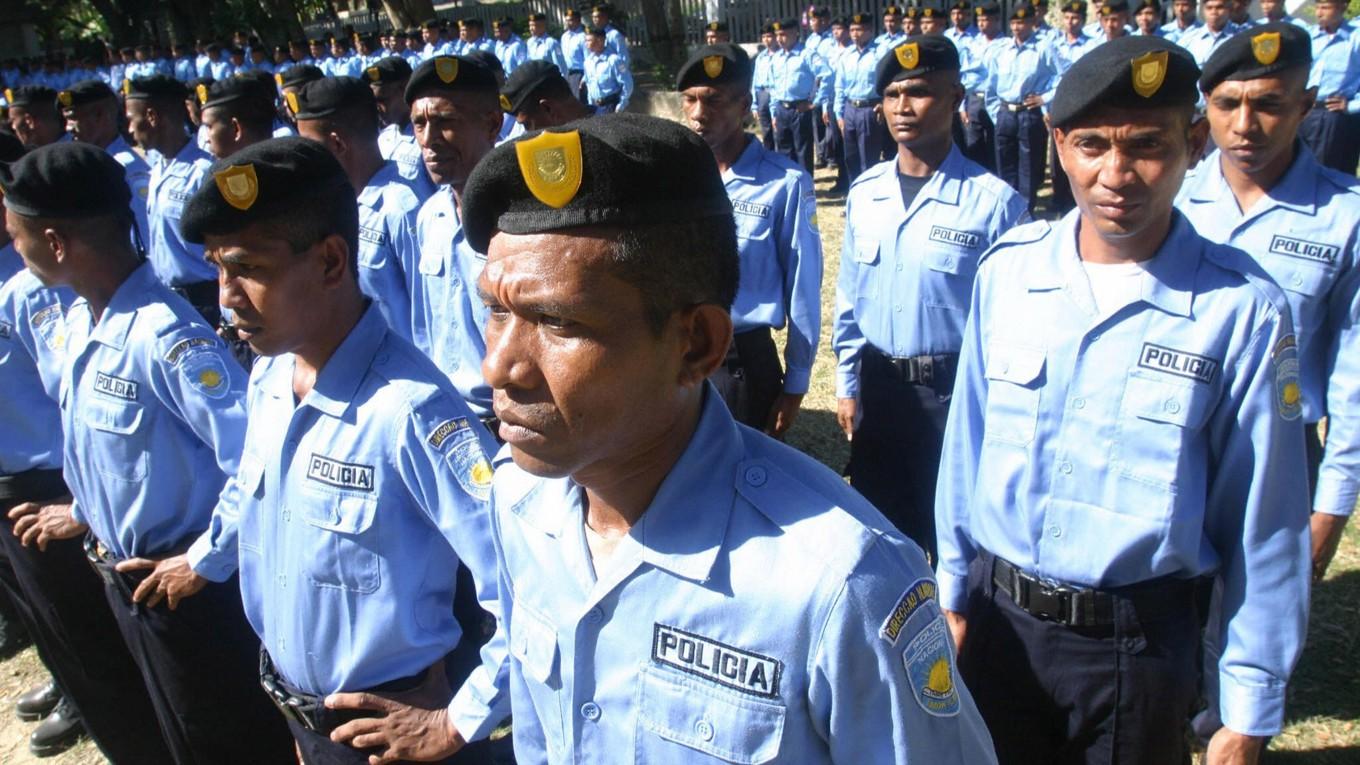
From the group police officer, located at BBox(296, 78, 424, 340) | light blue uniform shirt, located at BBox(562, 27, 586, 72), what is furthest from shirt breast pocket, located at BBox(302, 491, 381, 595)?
light blue uniform shirt, located at BBox(562, 27, 586, 72)

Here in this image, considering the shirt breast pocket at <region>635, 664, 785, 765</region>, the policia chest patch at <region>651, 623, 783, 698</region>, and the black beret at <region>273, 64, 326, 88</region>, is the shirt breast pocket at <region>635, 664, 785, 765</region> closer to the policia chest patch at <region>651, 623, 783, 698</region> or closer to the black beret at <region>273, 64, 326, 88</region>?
the policia chest patch at <region>651, 623, 783, 698</region>

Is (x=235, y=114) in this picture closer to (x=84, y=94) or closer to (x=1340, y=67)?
(x=84, y=94)

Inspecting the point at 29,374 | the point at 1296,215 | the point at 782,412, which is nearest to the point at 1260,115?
the point at 1296,215

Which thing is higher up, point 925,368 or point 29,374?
point 29,374

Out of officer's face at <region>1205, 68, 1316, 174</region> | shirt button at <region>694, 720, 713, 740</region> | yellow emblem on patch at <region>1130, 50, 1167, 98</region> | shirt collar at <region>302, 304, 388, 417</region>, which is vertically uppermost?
yellow emblem on patch at <region>1130, 50, 1167, 98</region>

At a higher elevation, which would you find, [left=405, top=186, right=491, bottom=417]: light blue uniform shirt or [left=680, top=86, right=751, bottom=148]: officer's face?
[left=680, top=86, right=751, bottom=148]: officer's face

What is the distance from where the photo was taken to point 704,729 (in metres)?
1.40

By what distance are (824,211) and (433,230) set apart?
878 centimetres

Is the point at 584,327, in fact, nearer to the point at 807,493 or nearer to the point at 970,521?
the point at 807,493

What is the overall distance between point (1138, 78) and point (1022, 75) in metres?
10.5

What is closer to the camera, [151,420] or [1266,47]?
[151,420]

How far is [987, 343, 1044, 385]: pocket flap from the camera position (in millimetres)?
2395

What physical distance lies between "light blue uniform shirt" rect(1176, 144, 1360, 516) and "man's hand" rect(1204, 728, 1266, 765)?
1.24m

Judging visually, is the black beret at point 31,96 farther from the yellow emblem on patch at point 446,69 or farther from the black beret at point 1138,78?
the black beret at point 1138,78
